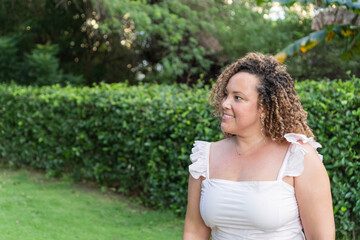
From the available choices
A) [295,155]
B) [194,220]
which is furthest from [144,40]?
[295,155]

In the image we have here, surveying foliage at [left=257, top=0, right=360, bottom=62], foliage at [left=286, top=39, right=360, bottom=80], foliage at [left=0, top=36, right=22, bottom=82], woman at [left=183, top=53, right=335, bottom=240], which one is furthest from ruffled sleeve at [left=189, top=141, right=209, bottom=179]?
foliage at [left=0, top=36, right=22, bottom=82]

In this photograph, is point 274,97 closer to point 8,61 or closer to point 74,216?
point 74,216

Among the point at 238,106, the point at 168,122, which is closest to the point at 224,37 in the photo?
the point at 168,122

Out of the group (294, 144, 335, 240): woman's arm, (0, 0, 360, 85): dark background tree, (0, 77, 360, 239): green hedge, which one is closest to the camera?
(294, 144, 335, 240): woman's arm

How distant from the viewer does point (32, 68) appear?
13.5 meters

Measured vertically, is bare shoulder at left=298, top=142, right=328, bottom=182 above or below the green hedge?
above

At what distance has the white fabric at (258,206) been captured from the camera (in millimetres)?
2109

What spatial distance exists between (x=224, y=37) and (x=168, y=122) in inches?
379

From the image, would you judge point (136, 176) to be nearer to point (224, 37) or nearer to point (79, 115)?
point (79, 115)

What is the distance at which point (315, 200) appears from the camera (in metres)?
2.10

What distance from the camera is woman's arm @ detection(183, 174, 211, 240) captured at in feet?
7.91

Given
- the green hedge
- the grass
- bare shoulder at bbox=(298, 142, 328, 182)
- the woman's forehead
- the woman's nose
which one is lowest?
the grass

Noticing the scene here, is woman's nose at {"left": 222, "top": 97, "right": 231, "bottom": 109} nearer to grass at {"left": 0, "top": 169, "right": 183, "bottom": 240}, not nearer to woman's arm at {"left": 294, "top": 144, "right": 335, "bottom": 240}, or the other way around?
woman's arm at {"left": 294, "top": 144, "right": 335, "bottom": 240}

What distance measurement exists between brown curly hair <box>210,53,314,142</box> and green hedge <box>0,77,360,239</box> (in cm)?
260
